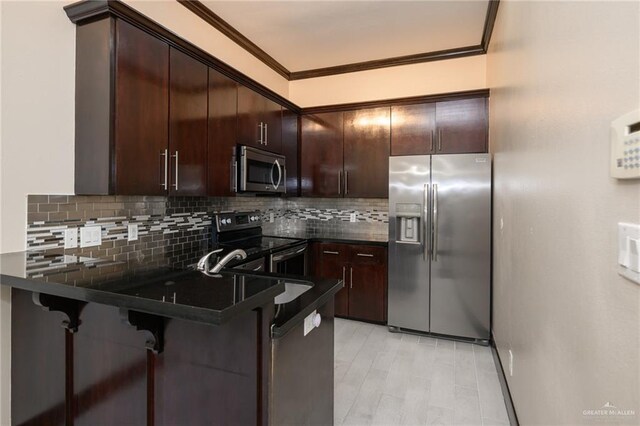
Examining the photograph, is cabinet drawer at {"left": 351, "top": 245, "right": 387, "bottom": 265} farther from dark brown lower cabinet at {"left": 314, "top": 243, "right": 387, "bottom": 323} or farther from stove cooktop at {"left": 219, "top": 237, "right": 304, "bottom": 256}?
stove cooktop at {"left": 219, "top": 237, "right": 304, "bottom": 256}

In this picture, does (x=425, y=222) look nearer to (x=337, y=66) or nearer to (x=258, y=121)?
(x=258, y=121)

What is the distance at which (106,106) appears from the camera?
1854 mm

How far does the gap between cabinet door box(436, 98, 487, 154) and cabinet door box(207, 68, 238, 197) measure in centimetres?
208

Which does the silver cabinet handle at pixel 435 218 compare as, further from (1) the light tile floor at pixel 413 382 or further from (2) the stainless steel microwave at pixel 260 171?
(2) the stainless steel microwave at pixel 260 171

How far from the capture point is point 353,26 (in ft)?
10.2

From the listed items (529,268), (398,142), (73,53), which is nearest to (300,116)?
(398,142)

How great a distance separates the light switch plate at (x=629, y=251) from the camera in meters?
0.67

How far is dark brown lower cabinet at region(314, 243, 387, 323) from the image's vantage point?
3.47 metres

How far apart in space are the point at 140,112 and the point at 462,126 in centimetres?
290

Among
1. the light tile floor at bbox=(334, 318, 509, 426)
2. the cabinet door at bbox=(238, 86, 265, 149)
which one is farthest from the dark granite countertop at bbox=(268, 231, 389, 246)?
the cabinet door at bbox=(238, 86, 265, 149)

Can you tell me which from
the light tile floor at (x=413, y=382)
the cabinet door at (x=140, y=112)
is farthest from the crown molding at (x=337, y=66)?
the light tile floor at (x=413, y=382)

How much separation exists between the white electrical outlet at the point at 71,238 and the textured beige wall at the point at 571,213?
242cm

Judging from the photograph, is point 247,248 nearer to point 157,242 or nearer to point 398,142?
point 157,242

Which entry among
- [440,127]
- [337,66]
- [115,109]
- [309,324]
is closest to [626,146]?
[309,324]
